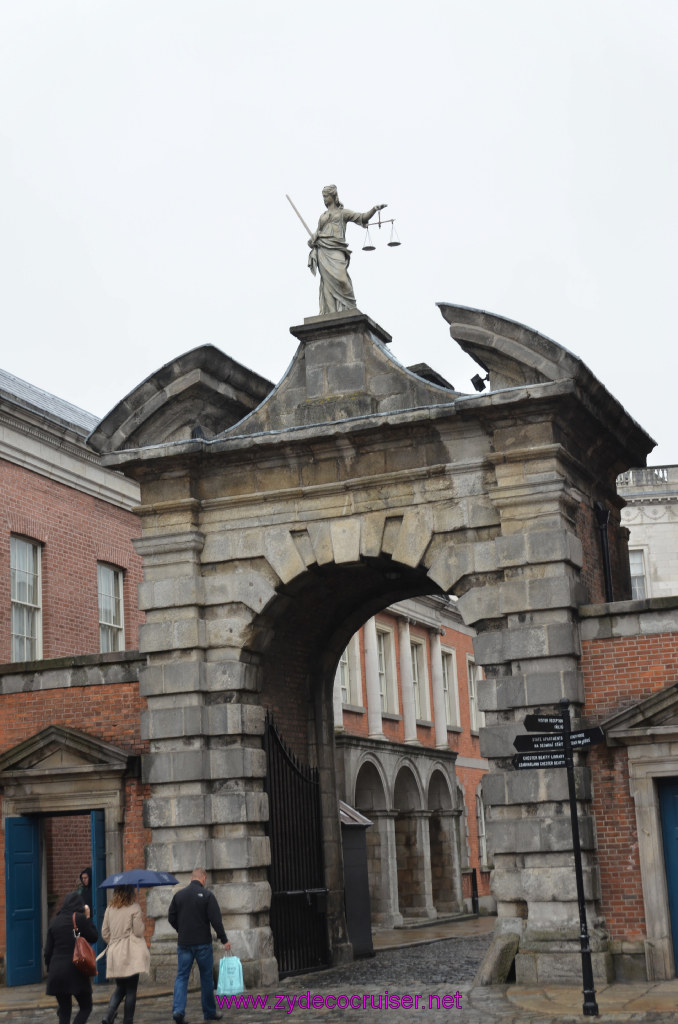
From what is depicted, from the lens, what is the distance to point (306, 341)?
16656mm

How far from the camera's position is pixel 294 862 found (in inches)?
673

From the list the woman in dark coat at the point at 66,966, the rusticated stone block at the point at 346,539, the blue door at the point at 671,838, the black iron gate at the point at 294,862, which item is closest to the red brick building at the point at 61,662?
the black iron gate at the point at 294,862

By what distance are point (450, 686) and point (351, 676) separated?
7914mm

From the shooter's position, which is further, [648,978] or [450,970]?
[450,970]

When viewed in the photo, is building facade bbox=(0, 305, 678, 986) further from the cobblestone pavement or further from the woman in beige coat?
the woman in beige coat

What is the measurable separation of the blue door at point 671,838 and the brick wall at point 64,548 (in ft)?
35.4

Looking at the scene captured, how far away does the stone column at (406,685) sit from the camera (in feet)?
114

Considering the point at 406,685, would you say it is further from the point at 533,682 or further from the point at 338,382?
the point at 533,682

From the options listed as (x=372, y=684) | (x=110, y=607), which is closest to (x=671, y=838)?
(x=110, y=607)

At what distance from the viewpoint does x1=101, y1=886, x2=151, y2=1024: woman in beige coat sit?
1225 centimetres

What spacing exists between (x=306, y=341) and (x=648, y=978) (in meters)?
8.09

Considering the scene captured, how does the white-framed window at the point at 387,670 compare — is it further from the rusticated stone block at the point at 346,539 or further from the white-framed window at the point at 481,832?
the rusticated stone block at the point at 346,539

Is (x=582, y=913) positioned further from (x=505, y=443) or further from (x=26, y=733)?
(x=26, y=733)

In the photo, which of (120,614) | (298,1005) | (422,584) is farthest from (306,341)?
(120,614)
